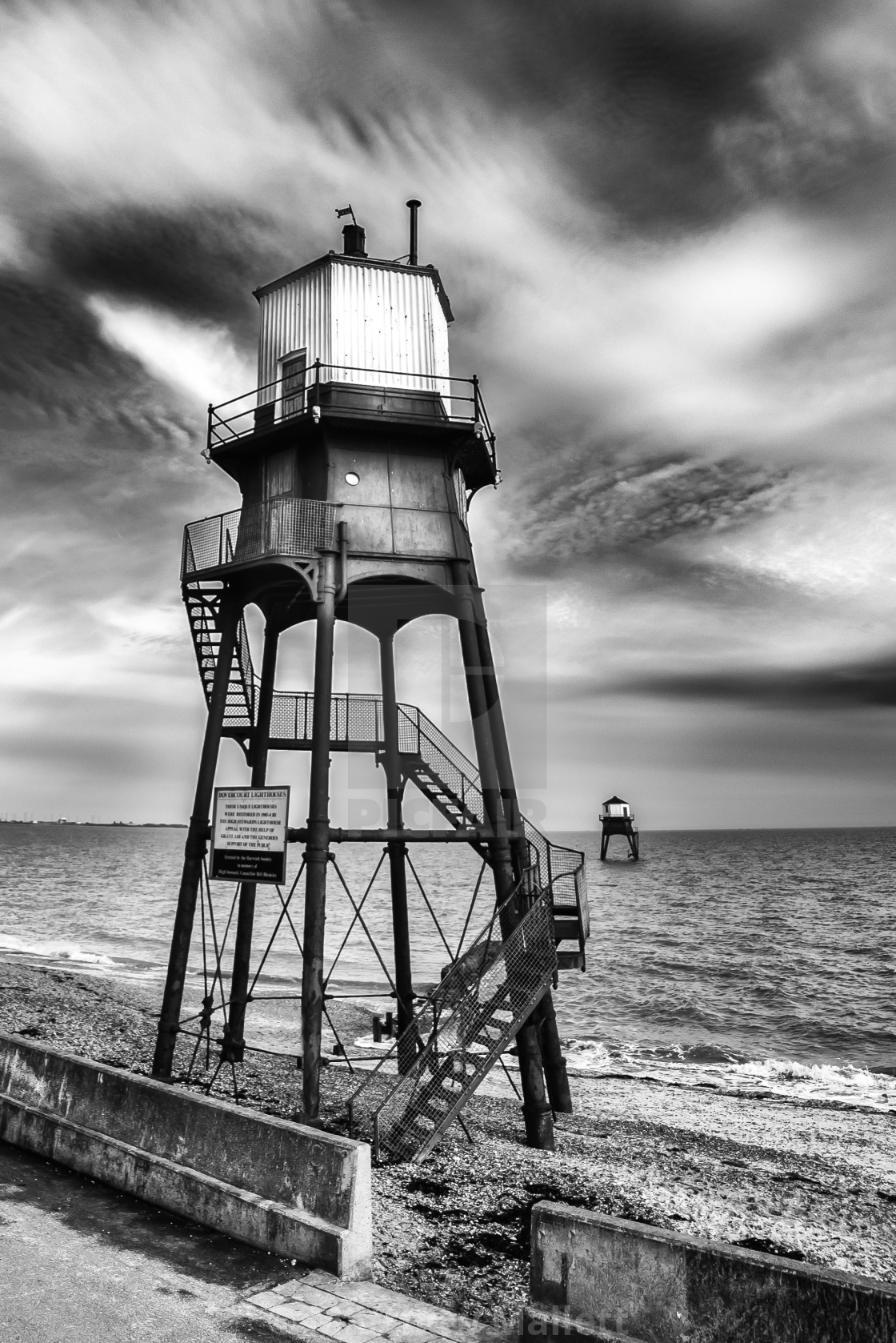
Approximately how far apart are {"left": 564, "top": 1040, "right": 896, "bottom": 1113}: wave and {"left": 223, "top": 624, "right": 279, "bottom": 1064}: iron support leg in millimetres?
10752

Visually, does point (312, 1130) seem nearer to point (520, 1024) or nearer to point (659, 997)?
point (520, 1024)

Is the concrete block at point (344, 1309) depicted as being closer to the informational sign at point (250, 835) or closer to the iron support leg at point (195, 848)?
the informational sign at point (250, 835)

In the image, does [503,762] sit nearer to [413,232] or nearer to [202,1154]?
Answer: [202,1154]

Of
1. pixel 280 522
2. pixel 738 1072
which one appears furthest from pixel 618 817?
pixel 280 522

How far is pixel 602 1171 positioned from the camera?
11.7 meters

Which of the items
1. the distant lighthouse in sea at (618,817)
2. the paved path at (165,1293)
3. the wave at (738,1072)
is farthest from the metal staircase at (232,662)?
the distant lighthouse in sea at (618,817)

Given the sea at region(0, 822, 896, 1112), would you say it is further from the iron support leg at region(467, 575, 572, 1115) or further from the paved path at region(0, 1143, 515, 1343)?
the paved path at region(0, 1143, 515, 1343)

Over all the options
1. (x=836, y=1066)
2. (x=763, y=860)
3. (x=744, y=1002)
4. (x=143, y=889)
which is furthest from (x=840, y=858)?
(x=836, y=1066)

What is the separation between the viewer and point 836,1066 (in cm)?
2617

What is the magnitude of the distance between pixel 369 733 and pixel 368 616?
7.10ft

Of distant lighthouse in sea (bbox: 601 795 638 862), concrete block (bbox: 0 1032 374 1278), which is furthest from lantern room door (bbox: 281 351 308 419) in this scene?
distant lighthouse in sea (bbox: 601 795 638 862)

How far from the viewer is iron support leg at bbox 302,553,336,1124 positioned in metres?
12.4

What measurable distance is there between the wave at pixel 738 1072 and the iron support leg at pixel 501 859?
11.0 m

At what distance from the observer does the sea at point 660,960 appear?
2617cm
